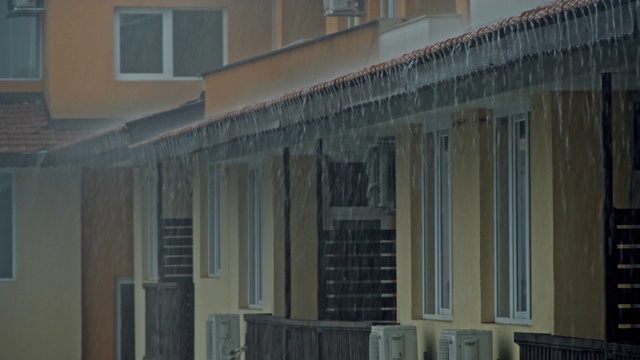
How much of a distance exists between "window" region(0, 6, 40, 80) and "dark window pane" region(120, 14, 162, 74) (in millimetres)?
1849

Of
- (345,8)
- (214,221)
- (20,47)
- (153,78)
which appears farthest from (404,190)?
(20,47)

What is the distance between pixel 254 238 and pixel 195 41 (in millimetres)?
9534

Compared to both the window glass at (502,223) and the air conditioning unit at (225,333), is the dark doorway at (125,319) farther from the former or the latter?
the window glass at (502,223)

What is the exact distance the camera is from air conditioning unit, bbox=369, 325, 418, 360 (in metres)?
13.7

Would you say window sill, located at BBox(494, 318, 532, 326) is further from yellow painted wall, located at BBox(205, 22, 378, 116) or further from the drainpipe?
yellow painted wall, located at BBox(205, 22, 378, 116)

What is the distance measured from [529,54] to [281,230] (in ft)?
30.0

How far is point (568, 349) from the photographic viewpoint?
10.1m

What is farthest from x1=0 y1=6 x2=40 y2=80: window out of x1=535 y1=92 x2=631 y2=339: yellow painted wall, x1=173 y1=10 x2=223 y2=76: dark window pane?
x1=535 y1=92 x2=631 y2=339: yellow painted wall

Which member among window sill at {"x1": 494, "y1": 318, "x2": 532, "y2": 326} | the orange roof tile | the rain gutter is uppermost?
the orange roof tile

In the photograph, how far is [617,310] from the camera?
965 centimetres

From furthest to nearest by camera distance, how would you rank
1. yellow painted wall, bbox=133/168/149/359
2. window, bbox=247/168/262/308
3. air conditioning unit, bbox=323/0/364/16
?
yellow painted wall, bbox=133/168/149/359 → air conditioning unit, bbox=323/0/364/16 → window, bbox=247/168/262/308

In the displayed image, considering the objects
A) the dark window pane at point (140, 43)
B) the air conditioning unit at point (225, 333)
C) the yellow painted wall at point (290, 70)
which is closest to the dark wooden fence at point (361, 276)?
the yellow painted wall at point (290, 70)

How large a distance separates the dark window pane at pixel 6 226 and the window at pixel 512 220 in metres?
15.7

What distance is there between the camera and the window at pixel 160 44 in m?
28.7
